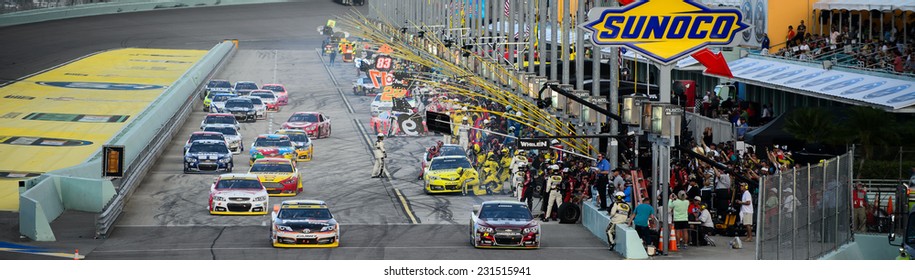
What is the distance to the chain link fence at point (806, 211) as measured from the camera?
70.5ft

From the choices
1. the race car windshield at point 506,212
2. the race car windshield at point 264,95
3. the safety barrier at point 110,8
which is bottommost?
the race car windshield at point 506,212

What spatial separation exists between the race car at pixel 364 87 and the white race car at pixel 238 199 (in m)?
25.2

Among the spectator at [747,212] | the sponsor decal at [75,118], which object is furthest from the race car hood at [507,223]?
the sponsor decal at [75,118]

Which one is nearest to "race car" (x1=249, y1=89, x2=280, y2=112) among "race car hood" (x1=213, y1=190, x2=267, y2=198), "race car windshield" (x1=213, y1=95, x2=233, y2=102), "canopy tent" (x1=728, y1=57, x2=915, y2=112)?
"race car windshield" (x1=213, y1=95, x2=233, y2=102)

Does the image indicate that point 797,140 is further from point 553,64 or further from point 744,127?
point 553,64

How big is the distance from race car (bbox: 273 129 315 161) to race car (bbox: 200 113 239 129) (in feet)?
6.59

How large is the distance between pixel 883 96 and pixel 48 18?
38.5 meters

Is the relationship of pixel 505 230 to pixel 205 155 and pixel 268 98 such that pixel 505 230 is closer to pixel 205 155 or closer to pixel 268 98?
pixel 205 155

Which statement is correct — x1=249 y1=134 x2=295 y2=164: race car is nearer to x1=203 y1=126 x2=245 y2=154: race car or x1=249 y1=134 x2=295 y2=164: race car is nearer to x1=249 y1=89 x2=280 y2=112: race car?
x1=203 y1=126 x2=245 y2=154: race car

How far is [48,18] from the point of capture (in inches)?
2498

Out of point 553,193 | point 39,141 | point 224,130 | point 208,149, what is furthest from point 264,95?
point 553,193

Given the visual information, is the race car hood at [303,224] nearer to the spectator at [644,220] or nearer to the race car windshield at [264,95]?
the spectator at [644,220]

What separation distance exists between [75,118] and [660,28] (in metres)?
23.1

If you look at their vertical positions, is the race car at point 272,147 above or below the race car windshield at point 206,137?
below
